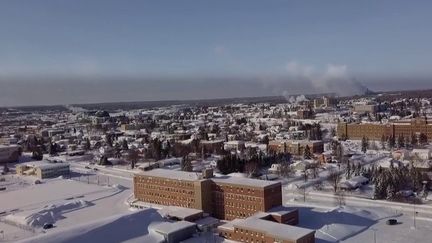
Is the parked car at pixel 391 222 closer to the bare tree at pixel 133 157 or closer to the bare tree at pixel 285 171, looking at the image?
the bare tree at pixel 285 171

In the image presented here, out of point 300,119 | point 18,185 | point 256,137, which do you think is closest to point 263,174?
point 18,185

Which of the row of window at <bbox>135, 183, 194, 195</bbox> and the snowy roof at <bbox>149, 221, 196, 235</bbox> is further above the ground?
the row of window at <bbox>135, 183, 194, 195</bbox>

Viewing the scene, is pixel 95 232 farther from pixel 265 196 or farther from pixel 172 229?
pixel 265 196

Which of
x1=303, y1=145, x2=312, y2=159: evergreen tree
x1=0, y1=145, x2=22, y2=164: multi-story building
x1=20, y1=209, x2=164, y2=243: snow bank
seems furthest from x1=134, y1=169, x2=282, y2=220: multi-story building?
x1=0, y1=145, x2=22, y2=164: multi-story building

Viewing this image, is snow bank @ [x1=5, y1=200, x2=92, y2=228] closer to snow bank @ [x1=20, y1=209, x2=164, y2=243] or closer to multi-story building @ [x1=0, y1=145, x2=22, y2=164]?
snow bank @ [x1=20, y1=209, x2=164, y2=243]

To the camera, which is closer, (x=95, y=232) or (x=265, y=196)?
(x=95, y=232)

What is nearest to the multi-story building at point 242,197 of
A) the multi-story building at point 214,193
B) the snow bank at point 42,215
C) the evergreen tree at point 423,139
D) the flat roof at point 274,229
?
the multi-story building at point 214,193
